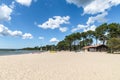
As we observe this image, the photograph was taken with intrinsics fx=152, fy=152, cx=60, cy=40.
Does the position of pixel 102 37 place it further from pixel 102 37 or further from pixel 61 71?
pixel 61 71

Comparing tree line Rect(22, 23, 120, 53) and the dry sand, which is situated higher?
tree line Rect(22, 23, 120, 53)

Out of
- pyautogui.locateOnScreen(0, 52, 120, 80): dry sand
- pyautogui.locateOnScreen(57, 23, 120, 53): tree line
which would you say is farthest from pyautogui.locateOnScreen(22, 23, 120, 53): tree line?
pyautogui.locateOnScreen(0, 52, 120, 80): dry sand

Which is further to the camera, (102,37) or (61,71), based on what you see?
(102,37)

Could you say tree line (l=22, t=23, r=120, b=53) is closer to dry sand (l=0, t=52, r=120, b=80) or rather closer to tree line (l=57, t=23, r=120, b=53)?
tree line (l=57, t=23, r=120, b=53)

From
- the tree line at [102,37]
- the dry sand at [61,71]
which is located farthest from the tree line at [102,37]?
the dry sand at [61,71]

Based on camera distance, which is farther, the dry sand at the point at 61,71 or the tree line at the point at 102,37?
the tree line at the point at 102,37

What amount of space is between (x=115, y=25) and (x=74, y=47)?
1396 inches

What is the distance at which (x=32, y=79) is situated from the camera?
7.20 metres

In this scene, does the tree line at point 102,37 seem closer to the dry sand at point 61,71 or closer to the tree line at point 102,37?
the tree line at point 102,37

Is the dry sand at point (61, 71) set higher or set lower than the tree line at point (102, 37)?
lower

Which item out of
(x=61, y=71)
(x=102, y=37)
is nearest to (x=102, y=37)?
(x=102, y=37)

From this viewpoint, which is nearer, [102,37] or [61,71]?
[61,71]

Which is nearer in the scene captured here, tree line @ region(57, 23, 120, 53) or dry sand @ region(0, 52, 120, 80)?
dry sand @ region(0, 52, 120, 80)

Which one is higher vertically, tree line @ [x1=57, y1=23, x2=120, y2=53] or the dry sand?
tree line @ [x1=57, y1=23, x2=120, y2=53]
